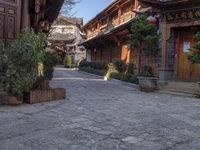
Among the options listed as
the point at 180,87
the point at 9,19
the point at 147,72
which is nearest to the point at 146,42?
the point at 147,72

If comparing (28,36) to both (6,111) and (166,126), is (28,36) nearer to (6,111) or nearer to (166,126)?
(6,111)

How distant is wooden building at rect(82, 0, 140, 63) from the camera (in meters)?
21.1

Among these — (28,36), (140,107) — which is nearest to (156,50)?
(140,107)

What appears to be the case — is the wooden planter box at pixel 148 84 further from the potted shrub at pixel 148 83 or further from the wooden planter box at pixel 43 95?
the wooden planter box at pixel 43 95

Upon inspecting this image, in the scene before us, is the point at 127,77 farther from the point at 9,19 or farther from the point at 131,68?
the point at 9,19

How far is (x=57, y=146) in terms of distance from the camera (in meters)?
5.08

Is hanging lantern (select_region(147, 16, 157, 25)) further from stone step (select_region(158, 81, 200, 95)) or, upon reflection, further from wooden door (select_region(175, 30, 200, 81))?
stone step (select_region(158, 81, 200, 95))

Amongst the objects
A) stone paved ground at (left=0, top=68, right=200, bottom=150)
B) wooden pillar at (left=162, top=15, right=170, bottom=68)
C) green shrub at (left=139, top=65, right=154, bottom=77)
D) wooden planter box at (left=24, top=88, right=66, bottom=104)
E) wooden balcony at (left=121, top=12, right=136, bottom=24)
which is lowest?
stone paved ground at (left=0, top=68, right=200, bottom=150)

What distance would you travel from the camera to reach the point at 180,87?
1385cm

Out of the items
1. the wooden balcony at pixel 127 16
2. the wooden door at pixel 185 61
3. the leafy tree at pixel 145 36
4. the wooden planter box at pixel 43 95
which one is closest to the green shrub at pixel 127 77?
the leafy tree at pixel 145 36

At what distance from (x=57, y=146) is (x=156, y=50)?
434 inches

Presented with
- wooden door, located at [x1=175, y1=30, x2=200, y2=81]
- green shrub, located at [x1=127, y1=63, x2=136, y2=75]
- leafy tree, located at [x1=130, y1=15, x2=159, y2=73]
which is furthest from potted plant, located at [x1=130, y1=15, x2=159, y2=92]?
green shrub, located at [x1=127, y1=63, x2=136, y2=75]

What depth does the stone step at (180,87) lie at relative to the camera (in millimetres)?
13172

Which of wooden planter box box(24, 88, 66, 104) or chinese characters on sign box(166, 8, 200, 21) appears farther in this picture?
chinese characters on sign box(166, 8, 200, 21)
